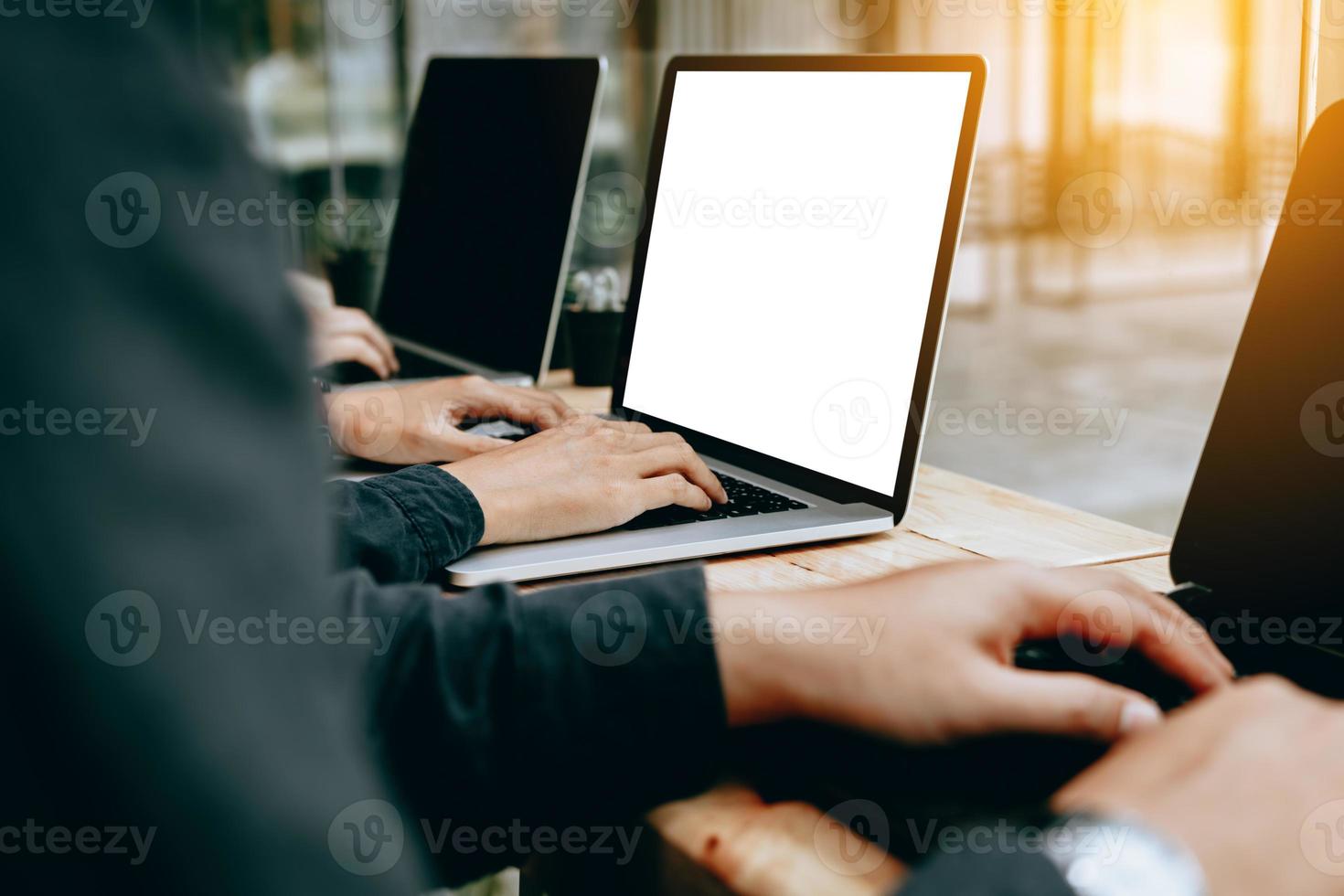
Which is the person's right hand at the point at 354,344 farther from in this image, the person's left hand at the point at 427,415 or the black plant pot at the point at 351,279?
the black plant pot at the point at 351,279

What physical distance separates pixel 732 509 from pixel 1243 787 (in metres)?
0.55

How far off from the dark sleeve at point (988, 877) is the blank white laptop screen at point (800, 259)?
1.71 ft

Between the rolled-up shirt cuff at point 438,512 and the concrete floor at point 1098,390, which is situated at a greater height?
the rolled-up shirt cuff at point 438,512

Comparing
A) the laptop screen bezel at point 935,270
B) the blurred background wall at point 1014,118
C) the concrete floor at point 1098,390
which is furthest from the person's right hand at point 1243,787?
the concrete floor at point 1098,390

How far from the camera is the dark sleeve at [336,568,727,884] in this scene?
521 millimetres

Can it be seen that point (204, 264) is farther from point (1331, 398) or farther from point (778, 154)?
point (778, 154)

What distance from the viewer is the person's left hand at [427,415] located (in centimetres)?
111

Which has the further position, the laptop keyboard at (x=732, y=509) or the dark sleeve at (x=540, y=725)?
the laptop keyboard at (x=732, y=509)

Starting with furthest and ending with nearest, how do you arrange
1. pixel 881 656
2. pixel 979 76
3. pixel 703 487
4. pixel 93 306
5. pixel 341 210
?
pixel 341 210 → pixel 703 487 → pixel 979 76 → pixel 881 656 → pixel 93 306

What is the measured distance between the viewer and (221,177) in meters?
0.29

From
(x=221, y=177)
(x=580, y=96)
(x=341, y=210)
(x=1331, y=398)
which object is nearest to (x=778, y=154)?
(x=580, y=96)

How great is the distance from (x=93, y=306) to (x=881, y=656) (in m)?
0.37

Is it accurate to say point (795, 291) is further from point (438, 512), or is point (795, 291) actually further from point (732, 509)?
point (438, 512)

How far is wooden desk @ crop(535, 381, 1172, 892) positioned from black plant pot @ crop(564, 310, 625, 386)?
513 millimetres
